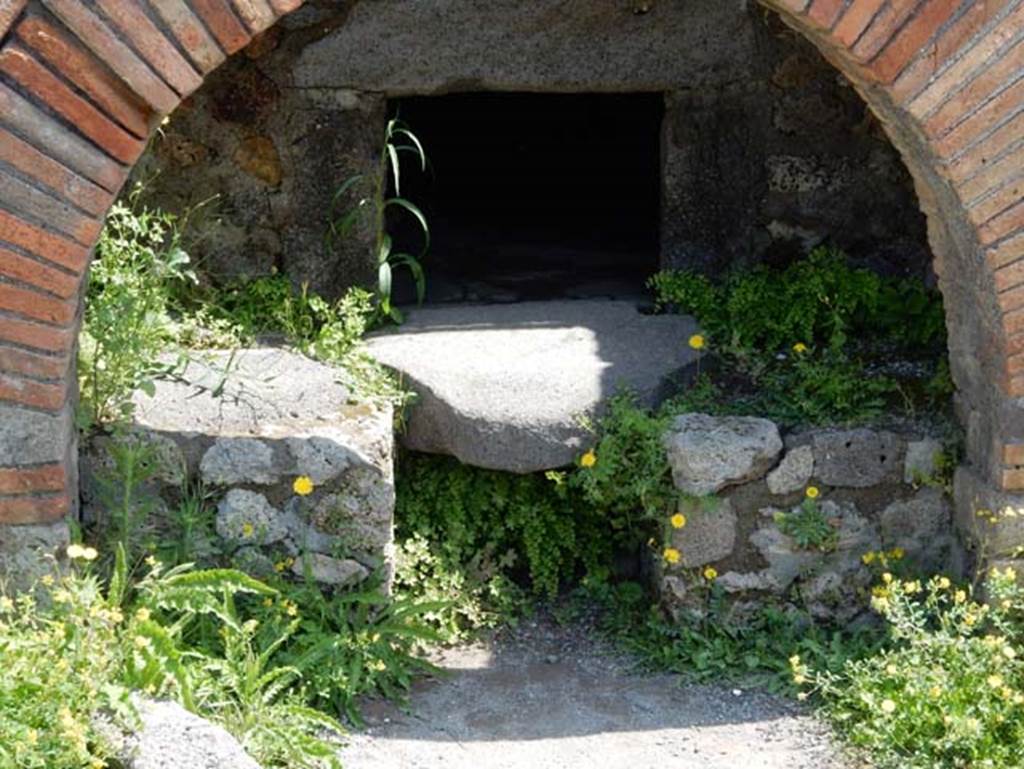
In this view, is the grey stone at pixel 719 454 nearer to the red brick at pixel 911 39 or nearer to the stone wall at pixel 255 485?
the stone wall at pixel 255 485

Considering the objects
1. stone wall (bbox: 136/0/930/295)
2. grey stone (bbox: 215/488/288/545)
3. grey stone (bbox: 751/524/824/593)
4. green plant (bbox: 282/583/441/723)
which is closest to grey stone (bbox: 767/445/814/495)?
grey stone (bbox: 751/524/824/593)

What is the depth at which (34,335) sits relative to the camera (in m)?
4.17

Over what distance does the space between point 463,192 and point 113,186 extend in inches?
186

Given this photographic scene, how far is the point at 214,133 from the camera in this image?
5809mm

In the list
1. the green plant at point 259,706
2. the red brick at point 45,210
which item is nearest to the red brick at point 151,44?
the red brick at point 45,210

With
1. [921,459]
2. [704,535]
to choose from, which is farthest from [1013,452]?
[704,535]

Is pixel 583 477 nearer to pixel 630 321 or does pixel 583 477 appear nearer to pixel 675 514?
pixel 675 514

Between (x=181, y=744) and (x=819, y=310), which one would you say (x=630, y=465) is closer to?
(x=819, y=310)

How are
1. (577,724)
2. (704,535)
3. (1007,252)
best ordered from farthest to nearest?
(704,535) → (577,724) → (1007,252)

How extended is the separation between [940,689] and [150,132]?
250 centimetres

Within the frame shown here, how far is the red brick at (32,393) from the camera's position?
4207mm

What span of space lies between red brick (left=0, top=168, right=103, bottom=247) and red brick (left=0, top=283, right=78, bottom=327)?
0.55 feet

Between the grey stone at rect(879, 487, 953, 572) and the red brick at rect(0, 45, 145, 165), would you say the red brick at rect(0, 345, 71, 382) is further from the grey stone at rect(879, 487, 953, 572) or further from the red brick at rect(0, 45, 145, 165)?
the grey stone at rect(879, 487, 953, 572)

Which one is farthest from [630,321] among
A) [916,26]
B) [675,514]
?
[916,26]
